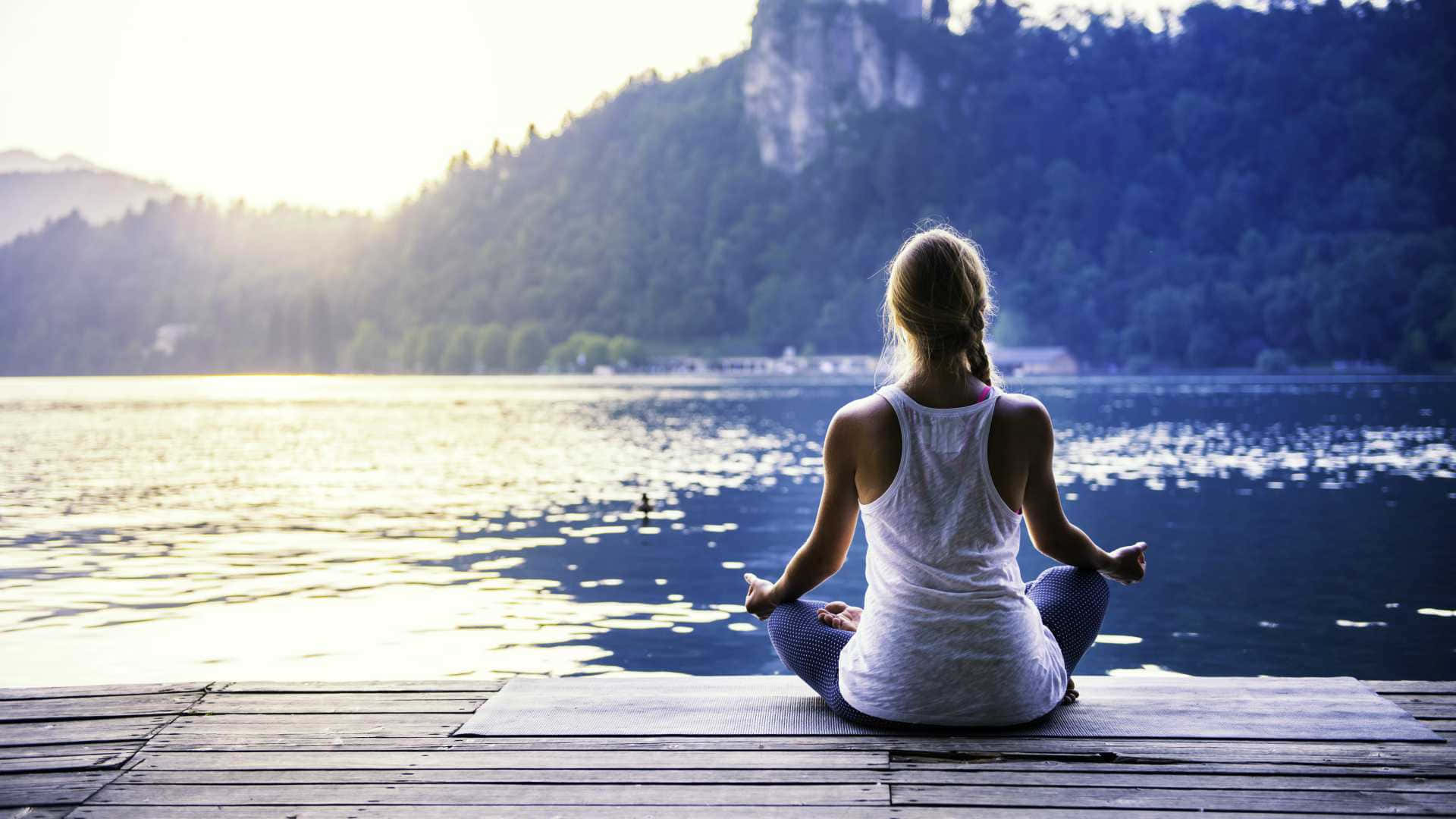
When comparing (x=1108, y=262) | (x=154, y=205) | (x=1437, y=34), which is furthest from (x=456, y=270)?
(x=1437, y=34)

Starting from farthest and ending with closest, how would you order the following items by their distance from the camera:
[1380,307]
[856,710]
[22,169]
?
[22,169], [1380,307], [856,710]

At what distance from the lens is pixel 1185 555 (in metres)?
13.6

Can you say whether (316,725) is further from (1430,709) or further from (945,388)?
(1430,709)

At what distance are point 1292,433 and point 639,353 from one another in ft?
321

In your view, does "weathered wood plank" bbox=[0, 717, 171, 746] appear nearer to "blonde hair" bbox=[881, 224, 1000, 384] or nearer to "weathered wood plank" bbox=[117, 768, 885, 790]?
"weathered wood plank" bbox=[117, 768, 885, 790]

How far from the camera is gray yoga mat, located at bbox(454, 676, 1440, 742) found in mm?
3076

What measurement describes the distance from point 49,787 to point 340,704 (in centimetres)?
77

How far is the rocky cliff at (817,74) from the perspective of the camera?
138 metres

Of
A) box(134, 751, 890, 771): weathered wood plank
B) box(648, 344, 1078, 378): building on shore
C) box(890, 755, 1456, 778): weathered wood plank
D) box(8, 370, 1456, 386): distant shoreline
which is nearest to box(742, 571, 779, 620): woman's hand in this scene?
box(134, 751, 890, 771): weathered wood plank

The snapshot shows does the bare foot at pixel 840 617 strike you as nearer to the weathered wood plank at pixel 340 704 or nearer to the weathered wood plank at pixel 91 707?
the weathered wood plank at pixel 340 704

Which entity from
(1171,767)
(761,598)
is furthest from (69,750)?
(1171,767)

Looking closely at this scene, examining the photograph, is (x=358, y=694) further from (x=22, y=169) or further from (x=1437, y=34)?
(x=22, y=169)

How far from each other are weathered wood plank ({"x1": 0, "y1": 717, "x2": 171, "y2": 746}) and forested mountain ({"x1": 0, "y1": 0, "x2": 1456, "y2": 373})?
10978 cm

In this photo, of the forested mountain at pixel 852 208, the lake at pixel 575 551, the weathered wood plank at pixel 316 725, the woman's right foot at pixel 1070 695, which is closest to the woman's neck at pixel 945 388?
the woman's right foot at pixel 1070 695
